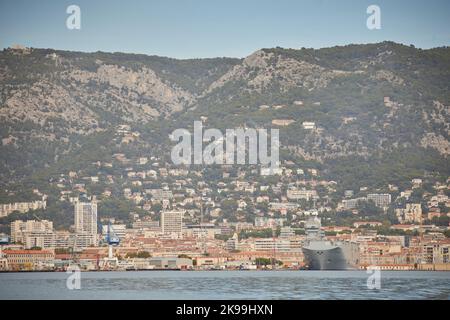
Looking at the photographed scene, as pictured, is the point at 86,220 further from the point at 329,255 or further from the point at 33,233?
the point at 329,255

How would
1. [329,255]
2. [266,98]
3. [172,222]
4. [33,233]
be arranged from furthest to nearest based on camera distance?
1. [266,98]
2. [172,222]
3. [33,233]
4. [329,255]

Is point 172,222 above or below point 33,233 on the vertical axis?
above

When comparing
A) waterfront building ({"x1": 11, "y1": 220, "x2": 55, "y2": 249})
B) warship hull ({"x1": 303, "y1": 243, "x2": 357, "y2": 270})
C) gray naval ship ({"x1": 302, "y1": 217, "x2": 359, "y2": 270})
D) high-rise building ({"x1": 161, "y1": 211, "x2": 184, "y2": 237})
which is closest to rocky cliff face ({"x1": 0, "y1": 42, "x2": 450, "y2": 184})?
waterfront building ({"x1": 11, "y1": 220, "x2": 55, "y2": 249})

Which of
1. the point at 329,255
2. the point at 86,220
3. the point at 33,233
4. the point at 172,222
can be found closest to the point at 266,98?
the point at 172,222

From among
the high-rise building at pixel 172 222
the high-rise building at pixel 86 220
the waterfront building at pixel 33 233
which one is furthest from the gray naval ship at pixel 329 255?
the high-rise building at pixel 172 222

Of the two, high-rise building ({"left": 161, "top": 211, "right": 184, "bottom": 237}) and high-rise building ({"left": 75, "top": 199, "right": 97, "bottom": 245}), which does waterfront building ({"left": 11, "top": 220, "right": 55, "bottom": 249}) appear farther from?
high-rise building ({"left": 161, "top": 211, "right": 184, "bottom": 237})
